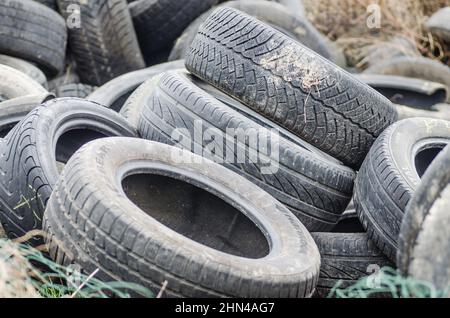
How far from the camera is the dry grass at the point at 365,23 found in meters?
8.12

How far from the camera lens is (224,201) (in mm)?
3904

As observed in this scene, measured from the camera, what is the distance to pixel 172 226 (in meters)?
4.05

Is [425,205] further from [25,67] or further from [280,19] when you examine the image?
[280,19]

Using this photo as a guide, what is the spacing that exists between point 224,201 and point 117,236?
969 mm

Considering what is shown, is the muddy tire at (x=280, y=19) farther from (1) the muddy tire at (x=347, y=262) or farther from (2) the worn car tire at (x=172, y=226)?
(1) the muddy tire at (x=347, y=262)

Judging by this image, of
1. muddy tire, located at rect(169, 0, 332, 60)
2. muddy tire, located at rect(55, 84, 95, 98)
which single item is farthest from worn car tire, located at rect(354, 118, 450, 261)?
muddy tire, located at rect(55, 84, 95, 98)

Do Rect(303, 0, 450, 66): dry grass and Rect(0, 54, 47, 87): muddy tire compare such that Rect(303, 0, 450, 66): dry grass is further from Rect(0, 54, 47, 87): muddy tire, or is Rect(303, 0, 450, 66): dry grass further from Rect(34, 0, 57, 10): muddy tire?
Rect(0, 54, 47, 87): muddy tire

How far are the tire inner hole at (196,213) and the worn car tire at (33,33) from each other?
8.15 feet

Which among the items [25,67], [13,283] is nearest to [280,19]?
Result: [25,67]

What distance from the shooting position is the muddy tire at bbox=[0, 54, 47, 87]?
5.83 metres

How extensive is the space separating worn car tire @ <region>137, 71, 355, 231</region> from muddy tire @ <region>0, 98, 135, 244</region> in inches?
20.6

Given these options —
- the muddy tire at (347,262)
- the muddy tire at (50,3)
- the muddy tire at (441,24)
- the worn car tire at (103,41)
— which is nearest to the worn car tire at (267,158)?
the muddy tire at (347,262)

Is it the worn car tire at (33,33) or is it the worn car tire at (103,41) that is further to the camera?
the worn car tire at (103,41)
